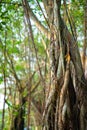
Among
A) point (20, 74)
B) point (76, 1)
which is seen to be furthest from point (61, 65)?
point (20, 74)

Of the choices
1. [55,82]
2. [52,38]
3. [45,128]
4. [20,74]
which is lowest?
[45,128]

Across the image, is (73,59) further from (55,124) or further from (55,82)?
(55,124)

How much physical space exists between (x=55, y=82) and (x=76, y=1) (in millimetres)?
1699

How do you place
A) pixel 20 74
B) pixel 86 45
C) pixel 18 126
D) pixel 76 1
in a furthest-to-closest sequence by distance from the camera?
pixel 20 74 < pixel 18 126 < pixel 76 1 < pixel 86 45

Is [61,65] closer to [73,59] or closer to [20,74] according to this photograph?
[73,59]

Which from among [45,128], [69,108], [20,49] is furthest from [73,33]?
[20,49]

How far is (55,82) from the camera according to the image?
3479 mm

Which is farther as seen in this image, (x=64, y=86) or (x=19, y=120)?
(x=19, y=120)

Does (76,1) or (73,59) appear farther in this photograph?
(76,1)

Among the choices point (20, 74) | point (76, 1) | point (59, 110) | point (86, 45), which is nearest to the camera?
point (59, 110)

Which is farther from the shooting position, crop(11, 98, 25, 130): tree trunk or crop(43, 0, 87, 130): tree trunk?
crop(11, 98, 25, 130): tree trunk

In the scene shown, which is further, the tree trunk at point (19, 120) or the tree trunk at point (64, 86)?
the tree trunk at point (19, 120)

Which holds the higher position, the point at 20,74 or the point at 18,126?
the point at 20,74

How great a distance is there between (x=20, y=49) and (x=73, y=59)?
4416 mm
